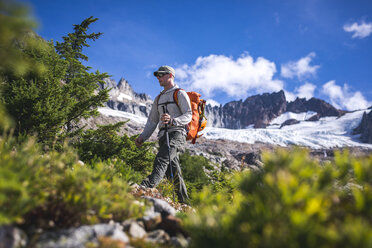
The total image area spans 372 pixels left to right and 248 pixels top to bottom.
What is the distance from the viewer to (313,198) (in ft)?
3.78

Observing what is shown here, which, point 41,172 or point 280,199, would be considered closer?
point 280,199

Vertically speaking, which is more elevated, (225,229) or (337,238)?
(337,238)

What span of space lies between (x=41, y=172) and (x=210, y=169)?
21674mm

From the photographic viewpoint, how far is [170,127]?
4.55 m

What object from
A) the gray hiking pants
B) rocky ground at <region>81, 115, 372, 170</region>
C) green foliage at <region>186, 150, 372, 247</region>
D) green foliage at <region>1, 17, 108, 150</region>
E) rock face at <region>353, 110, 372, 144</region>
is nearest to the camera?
green foliage at <region>186, 150, 372, 247</region>

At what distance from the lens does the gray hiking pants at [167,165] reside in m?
4.14

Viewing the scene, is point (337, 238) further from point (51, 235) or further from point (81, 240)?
point (51, 235)

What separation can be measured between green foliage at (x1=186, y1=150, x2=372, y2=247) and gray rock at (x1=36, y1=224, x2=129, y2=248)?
71cm

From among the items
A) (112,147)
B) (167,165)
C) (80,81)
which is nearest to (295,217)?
(167,165)

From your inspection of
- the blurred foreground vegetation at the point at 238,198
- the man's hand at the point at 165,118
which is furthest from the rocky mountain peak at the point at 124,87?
the blurred foreground vegetation at the point at 238,198

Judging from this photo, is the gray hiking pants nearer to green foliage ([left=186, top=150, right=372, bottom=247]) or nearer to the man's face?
the man's face

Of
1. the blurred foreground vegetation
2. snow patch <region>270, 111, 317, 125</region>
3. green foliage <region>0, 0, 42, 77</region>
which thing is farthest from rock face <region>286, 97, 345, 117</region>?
green foliage <region>0, 0, 42, 77</region>

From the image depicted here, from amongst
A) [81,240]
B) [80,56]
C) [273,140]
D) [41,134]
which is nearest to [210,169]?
[80,56]

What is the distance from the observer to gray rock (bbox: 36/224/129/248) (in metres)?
1.49
